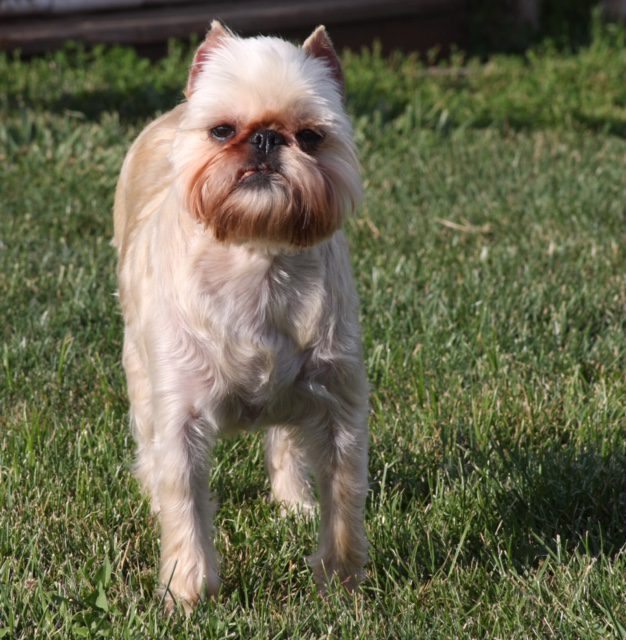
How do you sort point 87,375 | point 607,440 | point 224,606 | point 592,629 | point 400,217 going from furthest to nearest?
1. point 400,217
2. point 87,375
3. point 607,440
4. point 224,606
5. point 592,629

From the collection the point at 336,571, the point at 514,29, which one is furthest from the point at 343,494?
the point at 514,29

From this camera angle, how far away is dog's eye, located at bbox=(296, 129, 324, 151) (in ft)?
9.96

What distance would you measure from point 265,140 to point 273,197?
0.14 meters

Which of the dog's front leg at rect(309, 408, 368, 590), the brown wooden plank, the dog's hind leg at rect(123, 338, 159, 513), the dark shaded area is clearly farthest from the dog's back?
the dark shaded area

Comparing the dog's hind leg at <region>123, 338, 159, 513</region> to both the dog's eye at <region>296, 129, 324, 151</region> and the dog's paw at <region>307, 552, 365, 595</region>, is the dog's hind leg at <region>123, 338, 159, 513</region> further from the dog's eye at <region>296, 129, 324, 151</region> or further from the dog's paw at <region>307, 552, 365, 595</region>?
the dog's eye at <region>296, 129, 324, 151</region>

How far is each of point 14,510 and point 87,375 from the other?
1.01 meters

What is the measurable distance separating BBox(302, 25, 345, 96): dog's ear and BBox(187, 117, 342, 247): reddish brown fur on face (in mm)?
278

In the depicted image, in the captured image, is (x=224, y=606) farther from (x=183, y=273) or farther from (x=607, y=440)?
(x=607, y=440)

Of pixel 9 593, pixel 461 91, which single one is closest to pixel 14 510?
pixel 9 593

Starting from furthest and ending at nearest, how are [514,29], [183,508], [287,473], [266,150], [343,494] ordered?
[514,29] → [287,473] → [343,494] → [183,508] → [266,150]

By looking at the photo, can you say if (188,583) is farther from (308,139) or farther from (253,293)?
(308,139)

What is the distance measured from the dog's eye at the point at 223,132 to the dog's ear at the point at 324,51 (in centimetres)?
32

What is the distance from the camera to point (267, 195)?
300 centimetres

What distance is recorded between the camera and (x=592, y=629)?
308 cm
